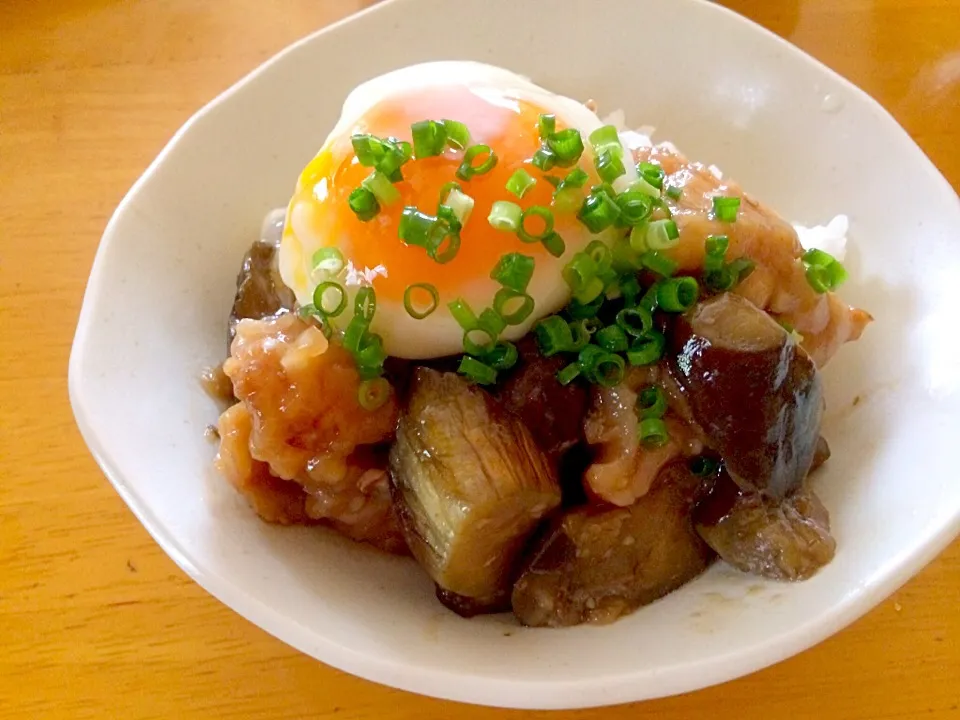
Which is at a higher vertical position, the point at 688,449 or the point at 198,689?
the point at 688,449

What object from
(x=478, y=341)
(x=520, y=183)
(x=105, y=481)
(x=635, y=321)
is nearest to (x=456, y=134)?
(x=520, y=183)

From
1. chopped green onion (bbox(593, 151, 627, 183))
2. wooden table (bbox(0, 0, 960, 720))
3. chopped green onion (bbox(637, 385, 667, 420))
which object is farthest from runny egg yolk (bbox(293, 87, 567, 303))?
wooden table (bbox(0, 0, 960, 720))

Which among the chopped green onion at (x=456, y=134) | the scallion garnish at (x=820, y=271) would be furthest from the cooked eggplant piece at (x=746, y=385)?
the chopped green onion at (x=456, y=134)

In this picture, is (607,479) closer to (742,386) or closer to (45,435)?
(742,386)

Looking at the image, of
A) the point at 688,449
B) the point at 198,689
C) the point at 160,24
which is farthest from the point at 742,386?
the point at 160,24

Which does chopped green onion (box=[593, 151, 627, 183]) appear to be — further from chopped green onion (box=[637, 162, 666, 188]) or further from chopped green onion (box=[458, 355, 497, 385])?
chopped green onion (box=[458, 355, 497, 385])

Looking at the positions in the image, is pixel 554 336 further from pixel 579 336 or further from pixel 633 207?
pixel 633 207
